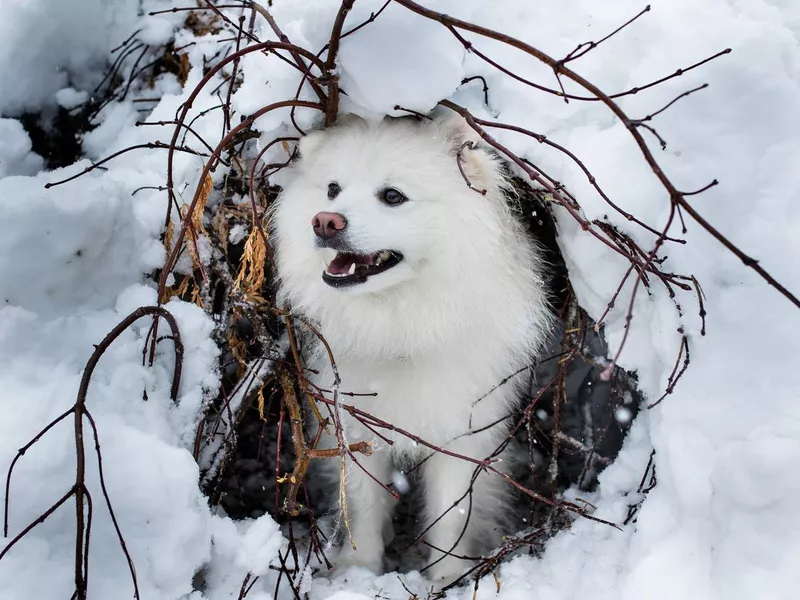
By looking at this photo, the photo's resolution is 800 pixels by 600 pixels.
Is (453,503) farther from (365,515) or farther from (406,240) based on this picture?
(406,240)

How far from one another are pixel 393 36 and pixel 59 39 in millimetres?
2118

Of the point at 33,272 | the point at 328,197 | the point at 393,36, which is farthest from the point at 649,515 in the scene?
the point at 33,272

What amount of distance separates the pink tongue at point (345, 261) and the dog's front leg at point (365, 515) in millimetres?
1145

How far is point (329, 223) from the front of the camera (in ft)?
8.04

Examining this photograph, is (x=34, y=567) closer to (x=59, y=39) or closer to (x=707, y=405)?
(x=707, y=405)

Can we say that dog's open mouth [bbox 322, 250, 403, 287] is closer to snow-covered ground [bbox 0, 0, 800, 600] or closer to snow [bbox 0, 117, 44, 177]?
snow-covered ground [bbox 0, 0, 800, 600]

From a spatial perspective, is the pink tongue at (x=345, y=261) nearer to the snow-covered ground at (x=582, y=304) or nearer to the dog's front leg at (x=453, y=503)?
the snow-covered ground at (x=582, y=304)

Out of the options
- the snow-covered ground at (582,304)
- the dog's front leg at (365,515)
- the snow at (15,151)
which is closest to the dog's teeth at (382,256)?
the snow-covered ground at (582,304)

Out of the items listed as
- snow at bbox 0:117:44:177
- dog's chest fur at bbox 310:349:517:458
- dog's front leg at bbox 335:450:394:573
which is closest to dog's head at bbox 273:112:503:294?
dog's chest fur at bbox 310:349:517:458

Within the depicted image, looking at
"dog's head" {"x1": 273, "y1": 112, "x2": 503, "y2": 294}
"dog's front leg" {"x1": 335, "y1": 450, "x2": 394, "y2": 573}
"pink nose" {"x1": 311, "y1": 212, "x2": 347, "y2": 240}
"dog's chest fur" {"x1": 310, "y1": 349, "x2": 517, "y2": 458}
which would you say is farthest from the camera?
"dog's front leg" {"x1": 335, "y1": 450, "x2": 394, "y2": 573}

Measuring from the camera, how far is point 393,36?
8.21 ft

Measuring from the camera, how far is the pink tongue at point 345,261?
2717 mm

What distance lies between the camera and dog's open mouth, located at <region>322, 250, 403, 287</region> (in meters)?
2.64

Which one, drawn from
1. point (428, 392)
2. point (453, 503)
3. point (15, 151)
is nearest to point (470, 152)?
point (428, 392)
